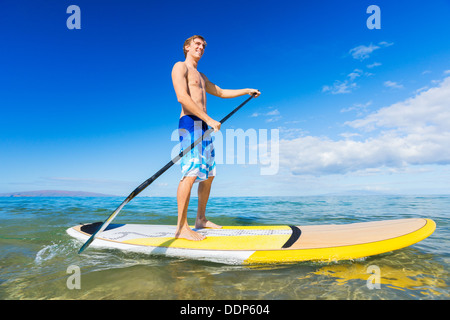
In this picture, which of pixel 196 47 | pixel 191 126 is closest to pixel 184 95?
pixel 191 126

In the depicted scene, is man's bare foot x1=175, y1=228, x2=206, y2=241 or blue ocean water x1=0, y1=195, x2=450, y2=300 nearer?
blue ocean water x1=0, y1=195, x2=450, y2=300

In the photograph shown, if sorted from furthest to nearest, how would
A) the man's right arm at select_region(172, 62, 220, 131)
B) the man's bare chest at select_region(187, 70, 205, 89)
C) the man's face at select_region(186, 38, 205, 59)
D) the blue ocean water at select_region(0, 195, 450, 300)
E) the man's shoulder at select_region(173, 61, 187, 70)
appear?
the man's face at select_region(186, 38, 205, 59) < the man's bare chest at select_region(187, 70, 205, 89) < the man's shoulder at select_region(173, 61, 187, 70) < the man's right arm at select_region(172, 62, 220, 131) < the blue ocean water at select_region(0, 195, 450, 300)

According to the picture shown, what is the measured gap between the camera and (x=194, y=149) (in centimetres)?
313

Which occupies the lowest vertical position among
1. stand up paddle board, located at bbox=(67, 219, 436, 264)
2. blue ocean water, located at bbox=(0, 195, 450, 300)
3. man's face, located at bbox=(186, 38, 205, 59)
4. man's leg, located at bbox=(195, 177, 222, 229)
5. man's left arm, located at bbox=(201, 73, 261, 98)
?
blue ocean water, located at bbox=(0, 195, 450, 300)

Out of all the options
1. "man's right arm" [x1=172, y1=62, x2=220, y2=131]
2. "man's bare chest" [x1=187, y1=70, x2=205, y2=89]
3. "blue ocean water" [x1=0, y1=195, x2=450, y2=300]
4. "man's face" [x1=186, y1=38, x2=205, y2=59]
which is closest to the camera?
"blue ocean water" [x1=0, y1=195, x2=450, y2=300]

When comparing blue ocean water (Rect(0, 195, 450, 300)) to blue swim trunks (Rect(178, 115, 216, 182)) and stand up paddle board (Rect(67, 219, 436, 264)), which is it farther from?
blue swim trunks (Rect(178, 115, 216, 182))

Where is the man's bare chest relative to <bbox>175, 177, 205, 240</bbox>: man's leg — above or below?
above

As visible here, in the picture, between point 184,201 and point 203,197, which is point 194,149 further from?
point 203,197

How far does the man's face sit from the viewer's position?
11.7 feet

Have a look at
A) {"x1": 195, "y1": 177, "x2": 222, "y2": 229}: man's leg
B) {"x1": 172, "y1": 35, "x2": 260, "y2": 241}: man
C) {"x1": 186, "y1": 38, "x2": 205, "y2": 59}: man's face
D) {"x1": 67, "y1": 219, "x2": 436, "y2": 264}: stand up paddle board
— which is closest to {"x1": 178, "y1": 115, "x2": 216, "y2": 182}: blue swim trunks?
{"x1": 172, "y1": 35, "x2": 260, "y2": 241}: man

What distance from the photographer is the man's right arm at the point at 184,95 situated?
3082 millimetres
